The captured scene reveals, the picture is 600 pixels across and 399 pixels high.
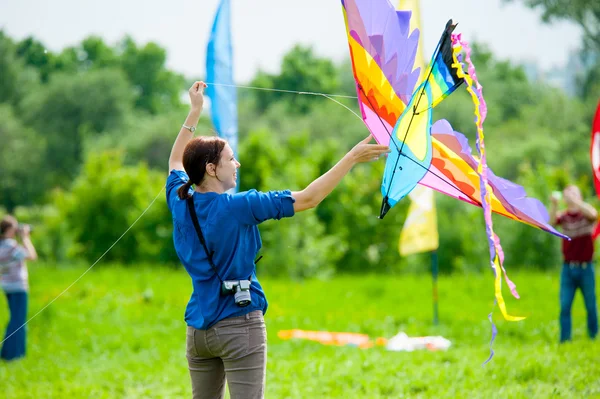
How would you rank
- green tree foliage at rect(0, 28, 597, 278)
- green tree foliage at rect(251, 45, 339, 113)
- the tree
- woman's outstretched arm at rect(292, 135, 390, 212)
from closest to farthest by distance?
1. woman's outstretched arm at rect(292, 135, 390, 212)
2. green tree foliage at rect(0, 28, 597, 278)
3. the tree
4. green tree foliage at rect(251, 45, 339, 113)

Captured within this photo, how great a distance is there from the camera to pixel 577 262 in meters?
6.56

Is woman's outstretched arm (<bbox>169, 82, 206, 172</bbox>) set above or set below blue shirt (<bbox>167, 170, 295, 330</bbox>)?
above

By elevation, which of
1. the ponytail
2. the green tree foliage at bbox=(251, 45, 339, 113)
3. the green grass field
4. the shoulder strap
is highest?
the green tree foliage at bbox=(251, 45, 339, 113)

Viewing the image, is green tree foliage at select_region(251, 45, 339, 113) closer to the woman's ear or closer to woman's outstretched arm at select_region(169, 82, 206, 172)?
woman's outstretched arm at select_region(169, 82, 206, 172)

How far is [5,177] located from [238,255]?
29.4 m

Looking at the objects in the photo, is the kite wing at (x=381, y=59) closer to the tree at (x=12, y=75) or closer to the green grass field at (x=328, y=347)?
the green grass field at (x=328, y=347)

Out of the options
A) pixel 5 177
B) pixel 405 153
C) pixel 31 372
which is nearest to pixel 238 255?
pixel 405 153

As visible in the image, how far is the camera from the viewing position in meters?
2.89

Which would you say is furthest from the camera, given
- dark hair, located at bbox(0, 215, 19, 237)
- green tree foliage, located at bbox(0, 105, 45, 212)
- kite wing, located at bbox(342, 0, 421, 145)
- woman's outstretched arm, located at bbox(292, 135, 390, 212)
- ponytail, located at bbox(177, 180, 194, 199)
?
green tree foliage, located at bbox(0, 105, 45, 212)

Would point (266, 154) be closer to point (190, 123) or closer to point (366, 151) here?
point (190, 123)

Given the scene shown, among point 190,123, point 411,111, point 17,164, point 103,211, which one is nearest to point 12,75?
point 17,164

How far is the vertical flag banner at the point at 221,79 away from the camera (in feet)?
24.4

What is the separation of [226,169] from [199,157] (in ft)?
0.40

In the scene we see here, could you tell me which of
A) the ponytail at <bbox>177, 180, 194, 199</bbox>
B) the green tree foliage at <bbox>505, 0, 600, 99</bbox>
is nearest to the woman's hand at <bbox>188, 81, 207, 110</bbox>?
the ponytail at <bbox>177, 180, 194, 199</bbox>
